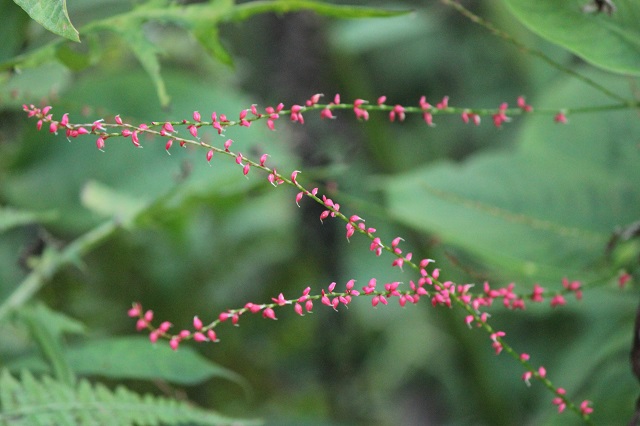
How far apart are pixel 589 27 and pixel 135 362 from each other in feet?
1.64

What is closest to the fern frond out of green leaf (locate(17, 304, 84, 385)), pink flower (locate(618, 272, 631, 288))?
green leaf (locate(17, 304, 84, 385))

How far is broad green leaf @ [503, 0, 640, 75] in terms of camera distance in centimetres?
62

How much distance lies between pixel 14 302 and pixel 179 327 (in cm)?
43

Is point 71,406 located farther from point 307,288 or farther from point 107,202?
point 107,202

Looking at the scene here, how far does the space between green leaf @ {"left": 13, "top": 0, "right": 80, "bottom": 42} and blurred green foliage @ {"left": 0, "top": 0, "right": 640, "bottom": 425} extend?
0.50ft

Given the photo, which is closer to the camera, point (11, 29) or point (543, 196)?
Answer: point (11, 29)

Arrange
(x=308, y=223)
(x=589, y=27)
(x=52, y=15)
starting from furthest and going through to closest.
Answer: (x=308, y=223), (x=589, y=27), (x=52, y=15)

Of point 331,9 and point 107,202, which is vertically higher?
point 331,9

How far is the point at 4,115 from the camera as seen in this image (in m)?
1.23

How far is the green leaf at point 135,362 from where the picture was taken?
732 mm

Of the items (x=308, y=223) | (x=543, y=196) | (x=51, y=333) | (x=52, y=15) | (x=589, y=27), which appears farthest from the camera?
(x=308, y=223)

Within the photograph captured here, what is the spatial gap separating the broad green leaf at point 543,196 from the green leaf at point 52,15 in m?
0.52

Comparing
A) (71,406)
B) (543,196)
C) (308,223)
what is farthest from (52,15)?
(308,223)

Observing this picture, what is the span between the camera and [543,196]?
3.06 ft
